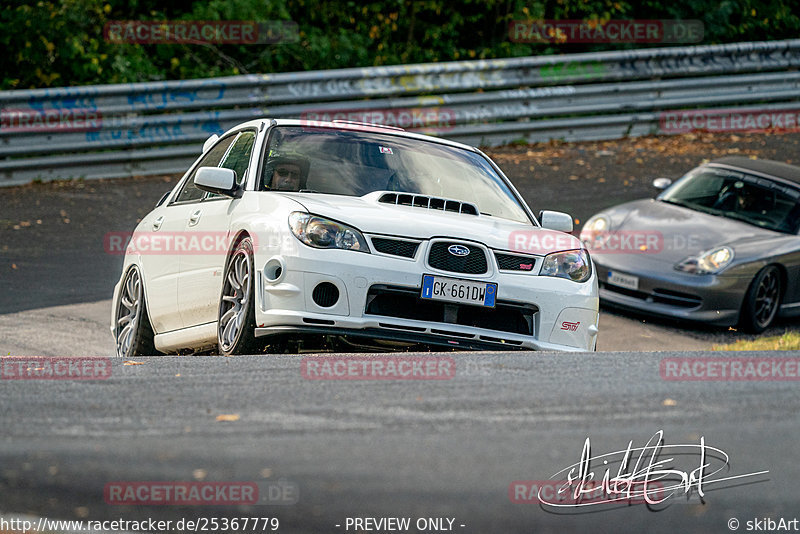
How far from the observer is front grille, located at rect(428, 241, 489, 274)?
6.25 meters

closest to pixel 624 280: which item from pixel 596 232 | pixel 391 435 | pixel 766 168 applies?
pixel 596 232

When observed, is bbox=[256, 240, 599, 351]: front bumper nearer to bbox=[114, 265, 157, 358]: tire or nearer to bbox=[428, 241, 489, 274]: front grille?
bbox=[428, 241, 489, 274]: front grille

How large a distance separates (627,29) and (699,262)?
474 inches

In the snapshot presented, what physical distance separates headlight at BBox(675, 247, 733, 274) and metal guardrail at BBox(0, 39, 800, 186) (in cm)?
659

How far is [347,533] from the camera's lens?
10.6ft

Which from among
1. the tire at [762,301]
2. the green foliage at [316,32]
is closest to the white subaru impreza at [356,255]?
the tire at [762,301]

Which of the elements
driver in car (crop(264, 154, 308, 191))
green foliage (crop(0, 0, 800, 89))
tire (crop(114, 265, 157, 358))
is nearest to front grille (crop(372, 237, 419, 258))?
driver in car (crop(264, 154, 308, 191))

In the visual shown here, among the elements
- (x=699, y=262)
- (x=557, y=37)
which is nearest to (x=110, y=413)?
(x=699, y=262)

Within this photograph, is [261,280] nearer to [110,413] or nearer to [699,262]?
[110,413]

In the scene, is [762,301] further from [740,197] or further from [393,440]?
[393,440]

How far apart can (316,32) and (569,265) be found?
1316cm

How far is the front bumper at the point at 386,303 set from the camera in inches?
240

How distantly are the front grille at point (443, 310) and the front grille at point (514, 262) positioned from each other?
207 millimetres

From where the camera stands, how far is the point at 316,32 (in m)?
19.2
